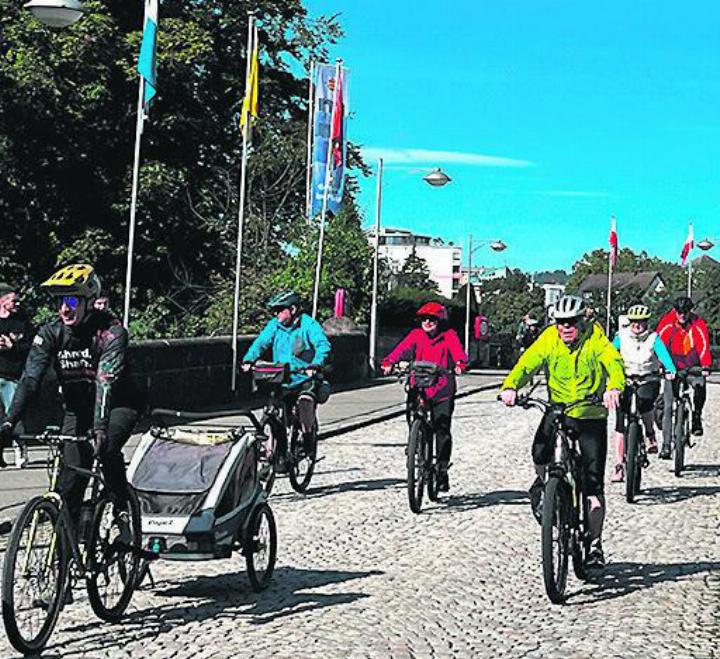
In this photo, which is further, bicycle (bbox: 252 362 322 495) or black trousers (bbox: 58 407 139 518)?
bicycle (bbox: 252 362 322 495)

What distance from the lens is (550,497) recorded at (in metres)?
7.89

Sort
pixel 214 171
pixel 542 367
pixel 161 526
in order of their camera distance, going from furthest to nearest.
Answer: pixel 214 171 → pixel 542 367 → pixel 161 526

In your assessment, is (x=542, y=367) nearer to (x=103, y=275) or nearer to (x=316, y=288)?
(x=316, y=288)

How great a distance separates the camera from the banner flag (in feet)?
99.2

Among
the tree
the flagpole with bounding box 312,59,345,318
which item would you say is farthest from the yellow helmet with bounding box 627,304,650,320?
the tree

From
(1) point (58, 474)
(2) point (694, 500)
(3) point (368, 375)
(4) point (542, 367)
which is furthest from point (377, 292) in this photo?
(1) point (58, 474)

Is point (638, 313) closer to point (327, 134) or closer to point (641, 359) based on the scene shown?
point (641, 359)

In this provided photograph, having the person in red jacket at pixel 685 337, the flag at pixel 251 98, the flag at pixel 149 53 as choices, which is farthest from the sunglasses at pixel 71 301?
the flag at pixel 251 98

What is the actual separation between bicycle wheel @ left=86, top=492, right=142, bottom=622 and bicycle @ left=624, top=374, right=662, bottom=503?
20.2ft

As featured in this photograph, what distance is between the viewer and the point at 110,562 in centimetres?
715

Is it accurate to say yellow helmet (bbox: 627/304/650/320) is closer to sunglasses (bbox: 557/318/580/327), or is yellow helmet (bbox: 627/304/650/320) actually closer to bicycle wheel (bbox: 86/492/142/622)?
sunglasses (bbox: 557/318/580/327)

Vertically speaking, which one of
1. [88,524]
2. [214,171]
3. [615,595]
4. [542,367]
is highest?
[214,171]

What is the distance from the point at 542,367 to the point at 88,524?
332 cm

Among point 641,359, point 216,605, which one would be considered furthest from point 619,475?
point 216,605
